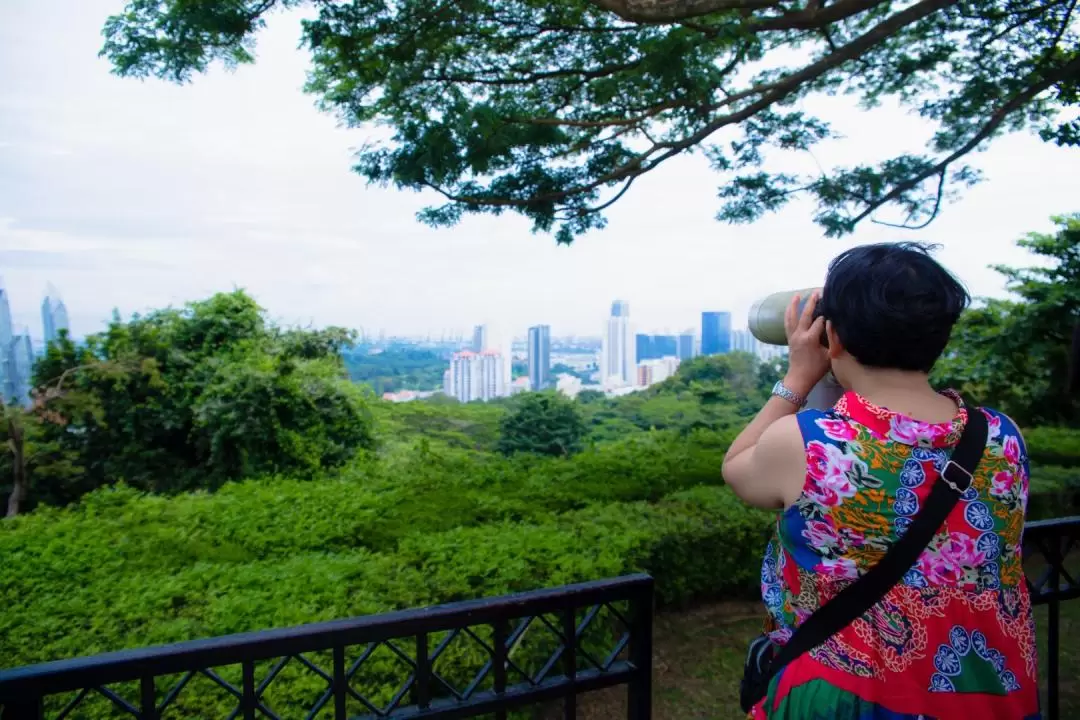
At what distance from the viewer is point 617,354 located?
10.2 metres

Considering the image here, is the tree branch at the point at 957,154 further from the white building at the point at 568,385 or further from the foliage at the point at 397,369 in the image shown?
the foliage at the point at 397,369

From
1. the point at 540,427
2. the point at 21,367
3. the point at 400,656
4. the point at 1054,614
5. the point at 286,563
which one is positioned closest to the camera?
the point at 400,656

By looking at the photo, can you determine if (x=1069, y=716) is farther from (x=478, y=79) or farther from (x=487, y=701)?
(x=478, y=79)

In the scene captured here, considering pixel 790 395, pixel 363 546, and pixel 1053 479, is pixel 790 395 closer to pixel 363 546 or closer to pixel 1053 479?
pixel 363 546

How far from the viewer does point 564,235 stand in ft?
17.5

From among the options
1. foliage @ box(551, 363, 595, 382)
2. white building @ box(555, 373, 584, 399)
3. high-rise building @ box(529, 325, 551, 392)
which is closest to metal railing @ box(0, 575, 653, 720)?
white building @ box(555, 373, 584, 399)

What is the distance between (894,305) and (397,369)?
8.09 m

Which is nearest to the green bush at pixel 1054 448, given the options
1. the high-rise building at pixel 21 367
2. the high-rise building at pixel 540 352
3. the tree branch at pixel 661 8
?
the tree branch at pixel 661 8

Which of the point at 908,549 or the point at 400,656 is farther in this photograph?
the point at 400,656

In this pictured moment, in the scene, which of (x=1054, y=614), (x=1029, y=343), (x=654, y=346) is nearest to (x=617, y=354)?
(x=654, y=346)

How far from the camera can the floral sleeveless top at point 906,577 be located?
1059 mm

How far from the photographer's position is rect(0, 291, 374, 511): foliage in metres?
6.51

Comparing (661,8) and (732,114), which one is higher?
(661,8)

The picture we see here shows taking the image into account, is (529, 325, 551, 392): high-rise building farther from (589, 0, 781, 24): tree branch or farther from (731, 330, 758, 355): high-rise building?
(589, 0, 781, 24): tree branch
